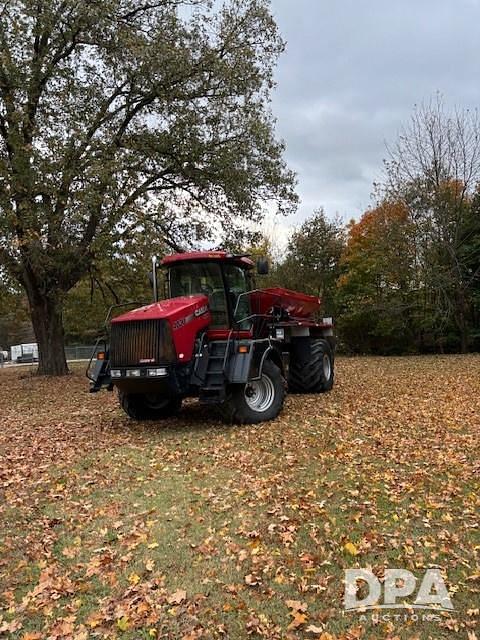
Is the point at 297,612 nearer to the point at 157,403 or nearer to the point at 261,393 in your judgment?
the point at 261,393

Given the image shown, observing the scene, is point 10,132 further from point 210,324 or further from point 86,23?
point 210,324

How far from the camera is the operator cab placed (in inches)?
354

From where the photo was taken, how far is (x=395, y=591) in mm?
3510

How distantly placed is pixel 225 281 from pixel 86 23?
8.61m

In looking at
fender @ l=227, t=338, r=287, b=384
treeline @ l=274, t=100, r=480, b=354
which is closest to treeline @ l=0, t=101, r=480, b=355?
treeline @ l=274, t=100, r=480, b=354

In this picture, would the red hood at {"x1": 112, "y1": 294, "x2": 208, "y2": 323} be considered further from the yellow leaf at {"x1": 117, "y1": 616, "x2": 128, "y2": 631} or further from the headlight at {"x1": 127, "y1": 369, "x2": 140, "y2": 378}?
the yellow leaf at {"x1": 117, "y1": 616, "x2": 128, "y2": 631}

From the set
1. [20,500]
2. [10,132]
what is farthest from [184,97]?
[20,500]

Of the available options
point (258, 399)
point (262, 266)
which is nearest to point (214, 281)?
point (262, 266)

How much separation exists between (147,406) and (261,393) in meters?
1.97

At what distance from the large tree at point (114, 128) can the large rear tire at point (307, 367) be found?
224 inches

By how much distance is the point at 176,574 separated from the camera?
385 cm

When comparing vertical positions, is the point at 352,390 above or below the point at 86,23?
below

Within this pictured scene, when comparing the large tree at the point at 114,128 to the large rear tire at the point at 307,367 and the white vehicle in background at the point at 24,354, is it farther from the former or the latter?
the white vehicle in background at the point at 24,354

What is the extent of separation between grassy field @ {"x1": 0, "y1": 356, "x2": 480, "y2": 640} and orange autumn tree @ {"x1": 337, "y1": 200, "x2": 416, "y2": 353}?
49.0 feet
